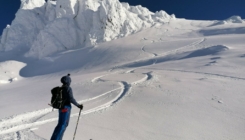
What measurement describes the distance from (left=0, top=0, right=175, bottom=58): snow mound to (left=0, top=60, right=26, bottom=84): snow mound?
698 cm

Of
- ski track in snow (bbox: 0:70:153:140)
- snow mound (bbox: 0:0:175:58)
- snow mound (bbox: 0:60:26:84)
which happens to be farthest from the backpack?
snow mound (bbox: 0:0:175:58)

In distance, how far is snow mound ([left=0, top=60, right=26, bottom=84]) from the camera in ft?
111

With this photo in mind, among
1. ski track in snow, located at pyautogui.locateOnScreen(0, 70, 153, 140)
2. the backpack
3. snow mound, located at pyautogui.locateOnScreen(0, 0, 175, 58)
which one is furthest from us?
snow mound, located at pyautogui.locateOnScreen(0, 0, 175, 58)

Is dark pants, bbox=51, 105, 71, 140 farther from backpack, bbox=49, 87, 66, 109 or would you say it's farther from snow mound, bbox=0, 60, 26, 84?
snow mound, bbox=0, 60, 26, 84

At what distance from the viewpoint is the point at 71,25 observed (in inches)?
2002

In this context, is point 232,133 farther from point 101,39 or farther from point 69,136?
point 101,39

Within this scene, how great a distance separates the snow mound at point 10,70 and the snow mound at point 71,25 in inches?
275

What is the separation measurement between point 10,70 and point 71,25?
59.0 ft

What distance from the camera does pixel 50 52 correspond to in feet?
157

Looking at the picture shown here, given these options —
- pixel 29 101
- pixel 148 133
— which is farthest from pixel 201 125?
pixel 29 101

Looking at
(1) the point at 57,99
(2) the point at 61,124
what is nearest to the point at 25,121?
(2) the point at 61,124

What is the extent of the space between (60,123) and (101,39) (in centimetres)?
4076

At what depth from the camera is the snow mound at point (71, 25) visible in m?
47.6

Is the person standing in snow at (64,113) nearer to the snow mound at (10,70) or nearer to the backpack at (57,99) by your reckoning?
the backpack at (57,99)
